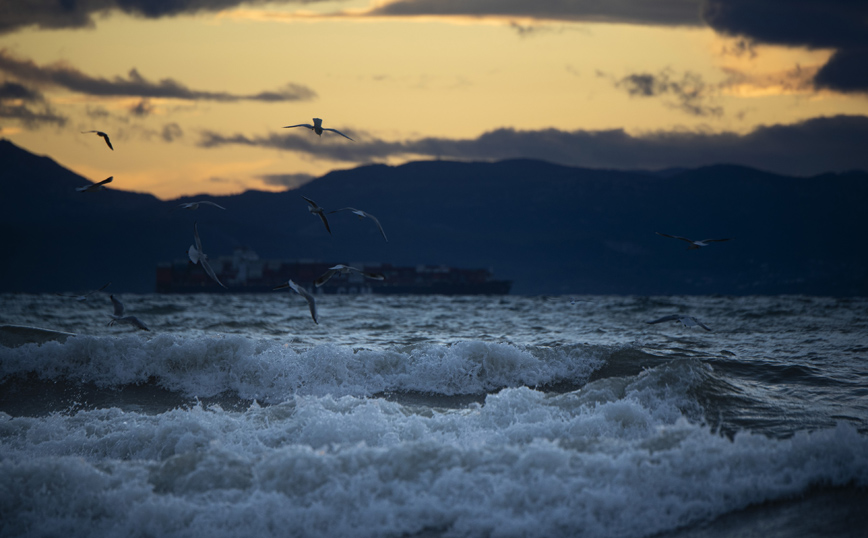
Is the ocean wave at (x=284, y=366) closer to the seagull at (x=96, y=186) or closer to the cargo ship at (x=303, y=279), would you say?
the seagull at (x=96, y=186)

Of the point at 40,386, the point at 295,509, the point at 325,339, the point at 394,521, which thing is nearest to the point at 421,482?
the point at 394,521

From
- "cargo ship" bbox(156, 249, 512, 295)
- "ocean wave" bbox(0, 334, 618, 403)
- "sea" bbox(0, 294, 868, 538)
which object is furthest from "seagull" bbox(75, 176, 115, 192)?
"cargo ship" bbox(156, 249, 512, 295)

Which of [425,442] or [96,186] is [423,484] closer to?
[425,442]

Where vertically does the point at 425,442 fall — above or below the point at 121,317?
below

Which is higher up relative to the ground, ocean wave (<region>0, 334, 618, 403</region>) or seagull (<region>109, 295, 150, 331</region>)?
seagull (<region>109, 295, 150, 331</region>)

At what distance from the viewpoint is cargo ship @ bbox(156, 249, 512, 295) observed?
9756 centimetres

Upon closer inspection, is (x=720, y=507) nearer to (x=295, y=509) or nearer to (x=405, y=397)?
(x=295, y=509)

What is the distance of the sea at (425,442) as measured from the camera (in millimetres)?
5523

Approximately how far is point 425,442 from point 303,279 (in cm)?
9295

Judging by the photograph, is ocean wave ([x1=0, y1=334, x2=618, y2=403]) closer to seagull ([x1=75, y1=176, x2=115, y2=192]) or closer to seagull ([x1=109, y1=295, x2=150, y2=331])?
seagull ([x1=109, y1=295, x2=150, y2=331])

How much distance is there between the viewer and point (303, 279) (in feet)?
319

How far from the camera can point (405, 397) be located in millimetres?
10984

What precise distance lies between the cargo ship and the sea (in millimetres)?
82606

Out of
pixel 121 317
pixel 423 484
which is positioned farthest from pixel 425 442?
pixel 121 317
